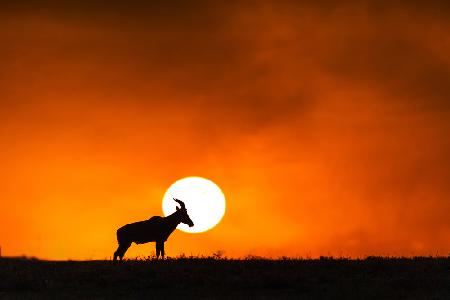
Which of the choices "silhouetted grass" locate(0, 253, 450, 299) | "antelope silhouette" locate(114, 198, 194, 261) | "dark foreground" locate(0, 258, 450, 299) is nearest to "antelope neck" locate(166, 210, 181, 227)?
"antelope silhouette" locate(114, 198, 194, 261)

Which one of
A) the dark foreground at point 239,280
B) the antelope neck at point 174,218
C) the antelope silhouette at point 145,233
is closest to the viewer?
the dark foreground at point 239,280

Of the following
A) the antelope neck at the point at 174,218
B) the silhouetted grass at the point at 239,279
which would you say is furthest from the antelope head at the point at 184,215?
→ the silhouetted grass at the point at 239,279

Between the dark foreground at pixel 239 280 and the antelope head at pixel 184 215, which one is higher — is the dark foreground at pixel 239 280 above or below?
below

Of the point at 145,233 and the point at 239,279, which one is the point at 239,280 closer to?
the point at 239,279

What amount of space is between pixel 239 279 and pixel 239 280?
14cm

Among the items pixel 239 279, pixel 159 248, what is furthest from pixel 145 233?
pixel 239 279

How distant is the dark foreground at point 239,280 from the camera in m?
25.0

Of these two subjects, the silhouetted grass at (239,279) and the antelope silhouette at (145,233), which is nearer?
the silhouetted grass at (239,279)

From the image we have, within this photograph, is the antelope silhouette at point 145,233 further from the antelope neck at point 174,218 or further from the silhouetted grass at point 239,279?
the silhouetted grass at point 239,279

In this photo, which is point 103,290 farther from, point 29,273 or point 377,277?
point 377,277

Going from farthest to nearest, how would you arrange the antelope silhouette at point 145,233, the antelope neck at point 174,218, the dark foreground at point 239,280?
Result: the antelope neck at point 174,218 → the antelope silhouette at point 145,233 → the dark foreground at point 239,280

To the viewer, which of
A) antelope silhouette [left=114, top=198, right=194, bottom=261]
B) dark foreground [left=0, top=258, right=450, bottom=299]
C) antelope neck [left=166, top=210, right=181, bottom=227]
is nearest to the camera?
dark foreground [left=0, top=258, right=450, bottom=299]

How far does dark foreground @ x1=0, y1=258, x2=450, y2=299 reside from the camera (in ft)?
82.1

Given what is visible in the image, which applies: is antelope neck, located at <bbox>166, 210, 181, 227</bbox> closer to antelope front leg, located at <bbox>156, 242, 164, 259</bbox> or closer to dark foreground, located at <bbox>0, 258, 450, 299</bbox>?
antelope front leg, located at <bbox>156, 242, 164, 259</bbox>
